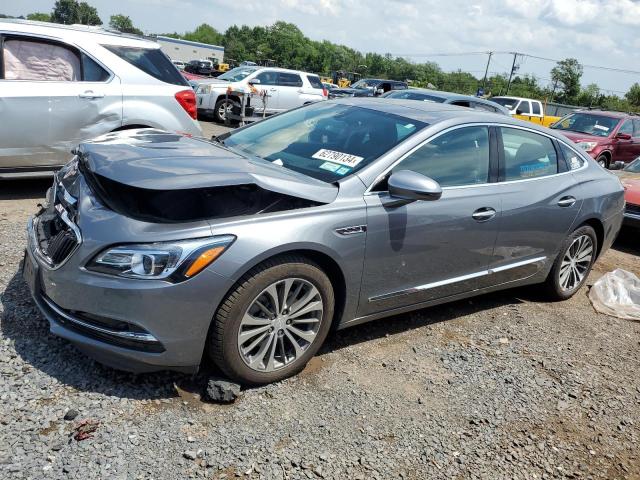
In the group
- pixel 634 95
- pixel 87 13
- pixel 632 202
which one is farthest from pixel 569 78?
pixel 87 13

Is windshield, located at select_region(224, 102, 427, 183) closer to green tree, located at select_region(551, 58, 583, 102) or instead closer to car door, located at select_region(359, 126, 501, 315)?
car door, located at select_region(359, 126, 501, 315)

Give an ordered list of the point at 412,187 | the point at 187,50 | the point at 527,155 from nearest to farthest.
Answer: the point at 412,187, the point at 527,155, the point at 187,50

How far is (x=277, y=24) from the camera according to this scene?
14575 cm

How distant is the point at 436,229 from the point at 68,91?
167 inches

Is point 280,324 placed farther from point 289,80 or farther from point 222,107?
point 289,80

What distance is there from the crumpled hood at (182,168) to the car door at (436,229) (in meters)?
0.43

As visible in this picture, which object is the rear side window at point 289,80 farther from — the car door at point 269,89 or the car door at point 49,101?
the car door at point 49,101

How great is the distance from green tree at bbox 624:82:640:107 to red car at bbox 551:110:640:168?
56659mm

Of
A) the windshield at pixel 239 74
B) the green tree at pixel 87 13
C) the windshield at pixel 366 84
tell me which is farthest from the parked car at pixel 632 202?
the green tree at pixel 87 13

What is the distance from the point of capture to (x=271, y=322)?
10.1 ft

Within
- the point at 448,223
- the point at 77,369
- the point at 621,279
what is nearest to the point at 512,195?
the point at 448,223

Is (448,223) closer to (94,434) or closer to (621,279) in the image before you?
(94,434)

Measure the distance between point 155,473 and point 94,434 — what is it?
0.39 m

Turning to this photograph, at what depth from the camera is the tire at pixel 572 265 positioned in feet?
16.0
